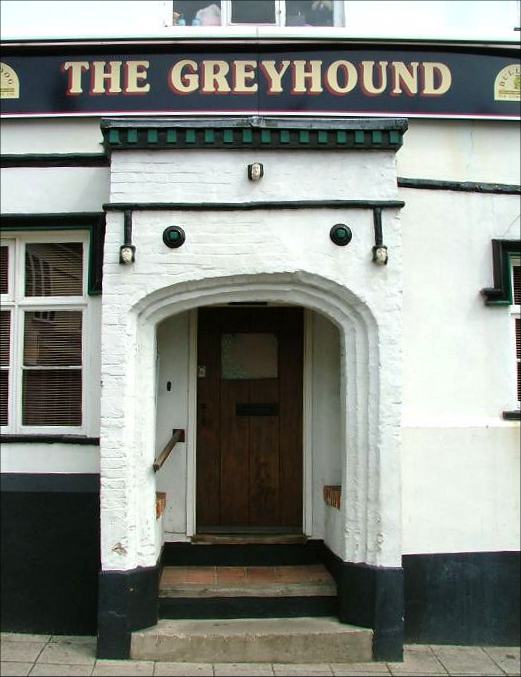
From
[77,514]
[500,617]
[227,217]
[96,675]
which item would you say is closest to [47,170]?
[227,217]

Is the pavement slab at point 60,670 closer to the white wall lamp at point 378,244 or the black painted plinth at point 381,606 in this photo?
the black painted plinth at point 381,606

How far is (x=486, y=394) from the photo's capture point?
223 inches

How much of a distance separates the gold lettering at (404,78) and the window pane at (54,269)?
311 centimetres

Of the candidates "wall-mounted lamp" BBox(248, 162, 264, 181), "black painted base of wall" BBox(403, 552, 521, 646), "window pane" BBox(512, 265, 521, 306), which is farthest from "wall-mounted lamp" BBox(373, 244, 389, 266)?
"black painted base of wall" BBox(403, 552, 521, 646)

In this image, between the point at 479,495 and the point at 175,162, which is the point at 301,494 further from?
the point at 175,162

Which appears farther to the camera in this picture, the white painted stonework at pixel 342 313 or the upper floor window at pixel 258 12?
the upper floor window at pixel 258 12

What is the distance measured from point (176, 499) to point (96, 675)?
1.56 m

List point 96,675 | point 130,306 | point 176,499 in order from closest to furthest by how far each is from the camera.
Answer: point 96,675, point 130,306, point 176,499

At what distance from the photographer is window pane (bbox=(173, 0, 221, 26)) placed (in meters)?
6.33

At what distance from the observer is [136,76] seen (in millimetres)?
5961

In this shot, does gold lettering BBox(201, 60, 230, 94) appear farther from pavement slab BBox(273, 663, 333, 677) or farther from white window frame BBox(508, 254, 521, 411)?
pavement slab BBox(273, 663, 333, 677)

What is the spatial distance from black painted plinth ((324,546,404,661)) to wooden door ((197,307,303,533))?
1.02 metres

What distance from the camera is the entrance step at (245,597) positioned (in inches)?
209

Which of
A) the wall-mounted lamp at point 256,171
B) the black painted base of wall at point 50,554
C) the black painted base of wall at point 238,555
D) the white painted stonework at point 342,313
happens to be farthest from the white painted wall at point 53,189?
the black painted base of wall at point 238,555
